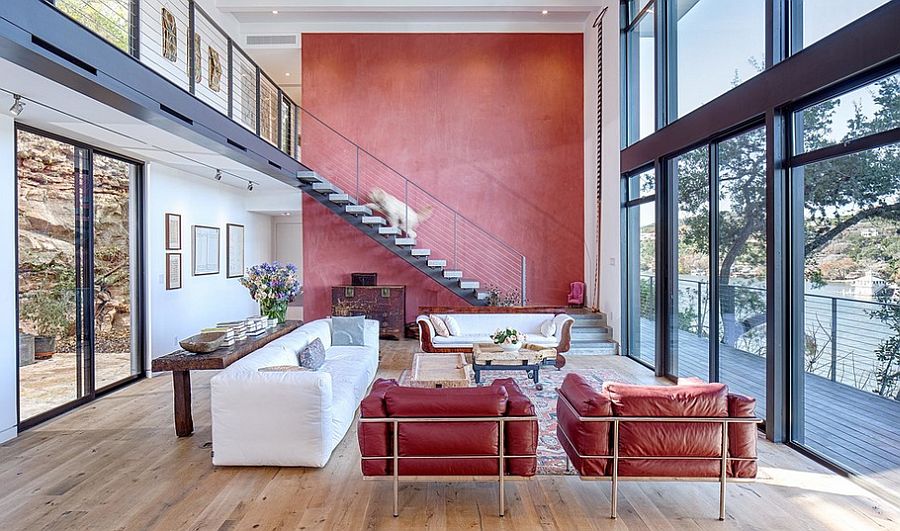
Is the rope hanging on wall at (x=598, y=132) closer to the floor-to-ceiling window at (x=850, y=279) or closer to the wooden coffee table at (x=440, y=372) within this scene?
the wooden coffee table at (x=440, y=372)

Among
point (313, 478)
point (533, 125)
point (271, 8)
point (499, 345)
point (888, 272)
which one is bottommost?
point (313, 478)

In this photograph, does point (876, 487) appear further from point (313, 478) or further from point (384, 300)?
point (384, 300)

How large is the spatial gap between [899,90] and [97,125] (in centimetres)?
628

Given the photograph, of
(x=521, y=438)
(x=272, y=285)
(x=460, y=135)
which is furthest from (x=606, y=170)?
(x=521, y=438)

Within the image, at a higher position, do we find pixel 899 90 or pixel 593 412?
pixel 899 90

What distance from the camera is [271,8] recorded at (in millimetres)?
9547

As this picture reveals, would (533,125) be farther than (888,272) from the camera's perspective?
Yes

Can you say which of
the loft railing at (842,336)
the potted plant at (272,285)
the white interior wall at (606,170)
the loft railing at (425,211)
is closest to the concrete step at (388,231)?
the loft railing at (425,211)

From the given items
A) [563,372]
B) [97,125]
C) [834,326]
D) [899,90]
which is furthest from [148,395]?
[899,90]

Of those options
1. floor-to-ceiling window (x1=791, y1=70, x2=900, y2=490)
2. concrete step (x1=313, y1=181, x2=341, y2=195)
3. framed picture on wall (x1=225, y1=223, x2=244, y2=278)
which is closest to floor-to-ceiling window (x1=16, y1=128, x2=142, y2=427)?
concrete step (x1=313, y1=181, x2=341, y2=195)

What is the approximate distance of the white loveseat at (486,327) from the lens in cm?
750

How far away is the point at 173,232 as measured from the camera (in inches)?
297

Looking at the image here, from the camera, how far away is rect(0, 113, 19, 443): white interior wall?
15.3 feet

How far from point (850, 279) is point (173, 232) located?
25.1 feet
